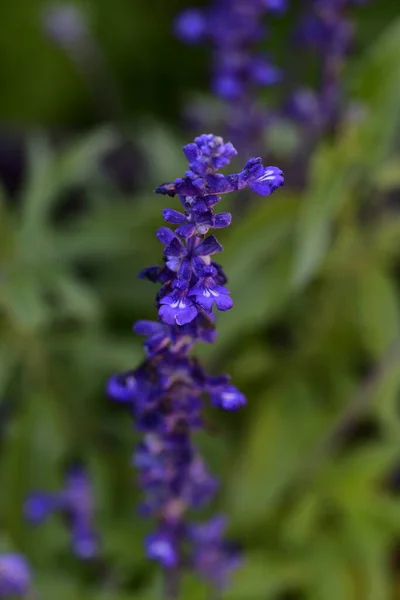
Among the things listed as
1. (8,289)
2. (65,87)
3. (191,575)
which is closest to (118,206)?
(8,289)

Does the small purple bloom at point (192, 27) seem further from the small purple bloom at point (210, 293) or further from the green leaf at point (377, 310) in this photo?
the small purple bloom at point (210, 293)

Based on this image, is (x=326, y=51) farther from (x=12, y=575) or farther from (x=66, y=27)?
(x=12, y=575)

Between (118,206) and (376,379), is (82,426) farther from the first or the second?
(376,379)

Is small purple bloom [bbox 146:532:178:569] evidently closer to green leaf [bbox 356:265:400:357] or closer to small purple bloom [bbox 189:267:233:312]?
small purple bloom [bbox 189:267:233:312]

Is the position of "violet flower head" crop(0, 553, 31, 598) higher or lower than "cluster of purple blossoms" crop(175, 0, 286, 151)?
lower

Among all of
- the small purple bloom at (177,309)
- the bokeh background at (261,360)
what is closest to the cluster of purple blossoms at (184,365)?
the small purple bloom at (177,309)

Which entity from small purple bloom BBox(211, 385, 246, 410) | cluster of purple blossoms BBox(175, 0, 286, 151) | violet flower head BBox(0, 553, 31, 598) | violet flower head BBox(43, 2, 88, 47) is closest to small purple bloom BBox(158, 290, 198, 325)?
small purple bloom BBox(211, 385, 246, 410)

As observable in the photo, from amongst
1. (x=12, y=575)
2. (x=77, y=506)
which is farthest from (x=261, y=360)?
(x=12, y=575)
